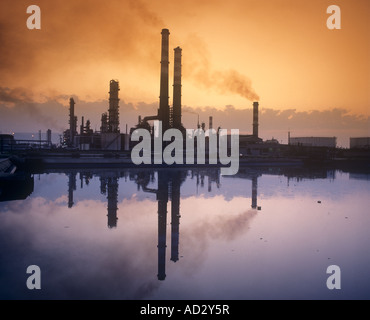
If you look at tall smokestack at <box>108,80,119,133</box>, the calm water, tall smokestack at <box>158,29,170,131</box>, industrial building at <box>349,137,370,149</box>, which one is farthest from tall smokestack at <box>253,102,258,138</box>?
the calm water

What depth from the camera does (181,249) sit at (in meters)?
5.97

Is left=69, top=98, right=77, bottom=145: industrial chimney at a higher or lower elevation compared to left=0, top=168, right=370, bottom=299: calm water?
higher

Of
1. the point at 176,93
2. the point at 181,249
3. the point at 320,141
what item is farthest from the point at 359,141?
the point at 181,249

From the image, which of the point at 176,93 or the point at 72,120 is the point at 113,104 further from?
the point at 176,93

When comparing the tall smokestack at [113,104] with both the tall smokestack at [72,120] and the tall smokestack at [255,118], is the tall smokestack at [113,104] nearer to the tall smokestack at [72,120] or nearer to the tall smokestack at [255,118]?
the tall smokestack at [72,120]

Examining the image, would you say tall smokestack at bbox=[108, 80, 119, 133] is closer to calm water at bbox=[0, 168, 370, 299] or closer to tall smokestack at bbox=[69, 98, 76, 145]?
tall smokestack at bbox=[69, 98, 76, 145]

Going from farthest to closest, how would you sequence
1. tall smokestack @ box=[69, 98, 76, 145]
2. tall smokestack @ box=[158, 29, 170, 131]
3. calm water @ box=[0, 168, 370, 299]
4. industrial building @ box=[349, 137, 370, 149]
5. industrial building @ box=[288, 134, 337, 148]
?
industrial building @ box=[288, 134, 337, 148]
industrial building @ box=[349, 137, 370, 149]
tall smokestack @ box=[69, 98, 76, 145]
tall smokestack @ box=[158, 29, 170, 131]
calm water @ box=[0, 168, 370, 299]

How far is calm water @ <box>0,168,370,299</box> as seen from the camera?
14.1 feet

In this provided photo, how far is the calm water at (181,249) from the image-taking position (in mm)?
4285

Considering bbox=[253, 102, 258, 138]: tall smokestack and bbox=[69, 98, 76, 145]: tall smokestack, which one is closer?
bbox=[69, 98, 76, 145]: tall smokestack

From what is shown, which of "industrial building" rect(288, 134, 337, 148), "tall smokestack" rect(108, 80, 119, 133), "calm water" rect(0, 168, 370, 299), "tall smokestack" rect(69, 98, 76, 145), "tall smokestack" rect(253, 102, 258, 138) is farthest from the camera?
"industrial building" rect(288, 134, 337, 148)
